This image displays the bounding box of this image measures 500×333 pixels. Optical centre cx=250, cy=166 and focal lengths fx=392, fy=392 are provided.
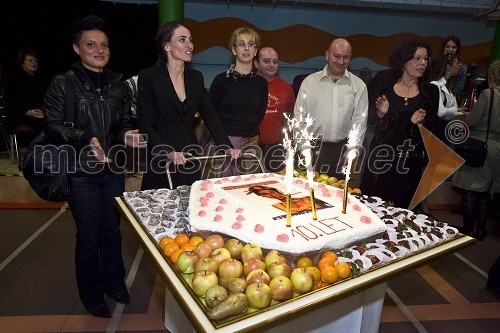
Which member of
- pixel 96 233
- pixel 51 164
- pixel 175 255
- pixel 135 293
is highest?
pixel 51 164

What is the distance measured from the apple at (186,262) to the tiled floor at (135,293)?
1.45 m

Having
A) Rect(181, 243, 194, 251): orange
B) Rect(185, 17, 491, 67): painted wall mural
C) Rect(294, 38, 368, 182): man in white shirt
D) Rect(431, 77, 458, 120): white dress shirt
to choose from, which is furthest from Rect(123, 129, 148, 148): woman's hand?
Rect(185, 17, 491, 67): painted wall mural

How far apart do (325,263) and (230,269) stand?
438mm

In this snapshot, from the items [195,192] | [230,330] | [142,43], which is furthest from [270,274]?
[142,43]

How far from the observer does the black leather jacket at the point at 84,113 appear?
2479 mm

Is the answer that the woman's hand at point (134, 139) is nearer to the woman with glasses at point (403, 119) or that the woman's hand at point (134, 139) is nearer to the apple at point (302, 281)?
the apple at point (302, 281)

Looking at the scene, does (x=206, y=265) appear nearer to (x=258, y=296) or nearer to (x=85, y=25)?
(x=258, y=296)

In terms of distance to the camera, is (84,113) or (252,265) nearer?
(252,265)

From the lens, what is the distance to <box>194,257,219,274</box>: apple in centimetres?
166

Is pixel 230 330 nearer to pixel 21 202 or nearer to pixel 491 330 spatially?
pixel 491 330

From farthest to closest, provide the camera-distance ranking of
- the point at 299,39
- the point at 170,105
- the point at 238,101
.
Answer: the point at 299,39 → the point at 238,101 → the point at 170,105

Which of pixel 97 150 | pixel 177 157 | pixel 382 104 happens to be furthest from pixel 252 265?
pixel 382 104

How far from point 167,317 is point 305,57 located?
7.22 meters

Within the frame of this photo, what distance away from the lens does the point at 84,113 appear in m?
2.57
